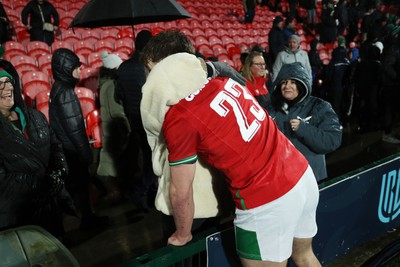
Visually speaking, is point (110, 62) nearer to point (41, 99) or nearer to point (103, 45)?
point (41, 99)

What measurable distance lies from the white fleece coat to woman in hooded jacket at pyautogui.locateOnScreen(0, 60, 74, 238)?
1.02 meters

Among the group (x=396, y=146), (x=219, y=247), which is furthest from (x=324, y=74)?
(x=219, y=247)

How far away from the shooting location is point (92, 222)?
364 centimetres

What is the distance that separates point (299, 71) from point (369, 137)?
14.9 ft

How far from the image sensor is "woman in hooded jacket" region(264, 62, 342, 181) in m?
2.61

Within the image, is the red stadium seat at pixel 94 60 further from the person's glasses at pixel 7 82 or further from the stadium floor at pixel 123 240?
the person's glasses at pixel 7 82

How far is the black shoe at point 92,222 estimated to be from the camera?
3.62 m

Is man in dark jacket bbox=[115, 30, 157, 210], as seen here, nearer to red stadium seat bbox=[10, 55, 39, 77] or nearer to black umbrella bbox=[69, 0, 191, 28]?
black umbrella bbox=[69, 0, 191, 28]

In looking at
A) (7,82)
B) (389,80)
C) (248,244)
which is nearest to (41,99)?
(7,82)

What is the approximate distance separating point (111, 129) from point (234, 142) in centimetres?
296

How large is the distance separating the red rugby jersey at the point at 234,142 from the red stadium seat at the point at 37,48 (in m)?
6.64

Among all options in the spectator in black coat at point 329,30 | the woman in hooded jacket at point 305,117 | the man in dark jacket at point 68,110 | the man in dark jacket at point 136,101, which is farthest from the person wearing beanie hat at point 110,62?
the spectator in black coat at point 329,30

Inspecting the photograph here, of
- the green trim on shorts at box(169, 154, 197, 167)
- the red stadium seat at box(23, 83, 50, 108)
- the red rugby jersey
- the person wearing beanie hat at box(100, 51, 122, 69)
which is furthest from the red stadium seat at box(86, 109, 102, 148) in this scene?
the green trim on shorts at box(169, 154, 197, 167)

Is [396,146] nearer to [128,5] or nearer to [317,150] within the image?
[317,150]
